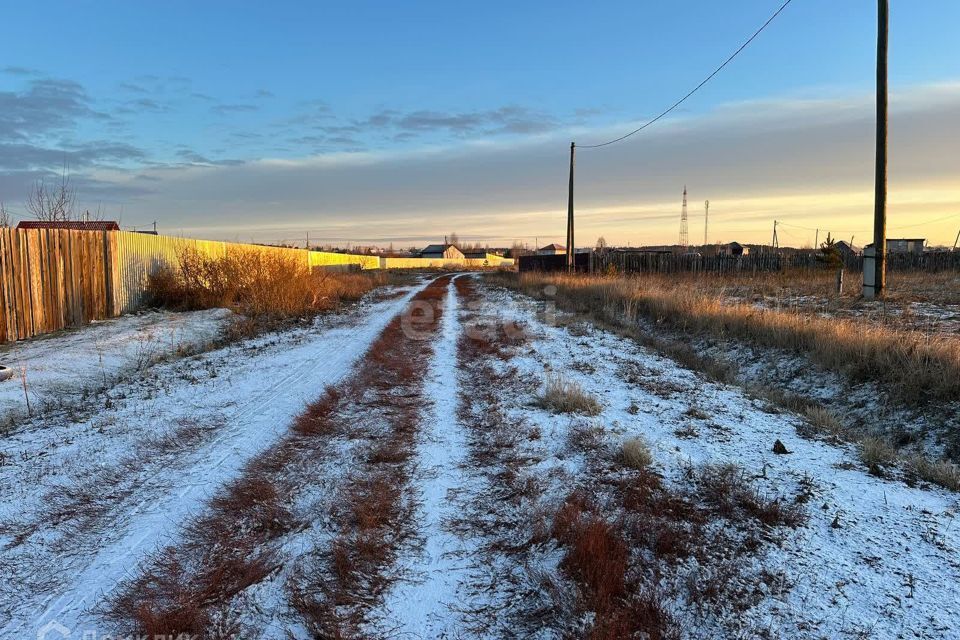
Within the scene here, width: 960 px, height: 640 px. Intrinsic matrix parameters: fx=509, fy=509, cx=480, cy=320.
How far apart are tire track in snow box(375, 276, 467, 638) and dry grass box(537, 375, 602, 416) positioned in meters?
1.15

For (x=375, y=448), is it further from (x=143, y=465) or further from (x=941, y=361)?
(x=941, y=361)

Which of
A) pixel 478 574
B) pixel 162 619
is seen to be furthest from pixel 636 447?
pixel 162 619

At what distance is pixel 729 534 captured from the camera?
125 inches

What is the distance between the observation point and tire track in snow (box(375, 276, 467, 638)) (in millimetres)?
2510

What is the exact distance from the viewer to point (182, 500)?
3.68m

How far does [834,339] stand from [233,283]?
1673 cm

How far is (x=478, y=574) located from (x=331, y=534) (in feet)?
3.34

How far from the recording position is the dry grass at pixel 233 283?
1578 cm

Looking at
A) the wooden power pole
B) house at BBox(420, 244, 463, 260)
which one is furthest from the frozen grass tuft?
house at BBox(420, 244, 463, 260)

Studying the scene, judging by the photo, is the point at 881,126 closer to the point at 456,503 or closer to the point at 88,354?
the point at 456,503

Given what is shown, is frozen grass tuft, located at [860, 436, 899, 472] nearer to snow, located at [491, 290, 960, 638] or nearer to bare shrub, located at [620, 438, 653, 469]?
snow, located at [491, 290, 960, 638]

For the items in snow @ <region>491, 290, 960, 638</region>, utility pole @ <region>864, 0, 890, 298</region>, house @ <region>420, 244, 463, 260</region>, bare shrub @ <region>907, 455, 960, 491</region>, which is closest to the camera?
snow @ <region>491, 290, 960, 638</region>

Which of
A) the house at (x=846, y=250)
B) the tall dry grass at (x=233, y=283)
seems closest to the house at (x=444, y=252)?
the house at (x=846, y=250)

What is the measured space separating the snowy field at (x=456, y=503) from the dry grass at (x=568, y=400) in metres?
0.12
